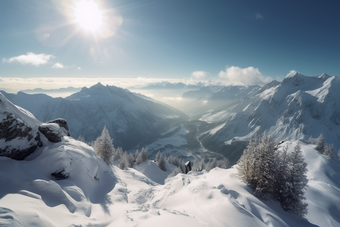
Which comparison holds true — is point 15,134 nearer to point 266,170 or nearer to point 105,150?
point 105,150

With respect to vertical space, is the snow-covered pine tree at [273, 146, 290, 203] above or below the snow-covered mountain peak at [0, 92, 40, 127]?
above

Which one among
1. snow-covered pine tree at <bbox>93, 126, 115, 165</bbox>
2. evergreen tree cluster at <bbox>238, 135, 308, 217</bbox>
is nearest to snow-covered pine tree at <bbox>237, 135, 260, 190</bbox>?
evergreen tree cluster at <bbox>238, 135, 308, 217</bbox>

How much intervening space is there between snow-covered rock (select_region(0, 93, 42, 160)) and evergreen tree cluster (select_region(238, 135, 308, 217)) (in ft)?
96.0

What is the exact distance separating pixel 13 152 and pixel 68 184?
784cm

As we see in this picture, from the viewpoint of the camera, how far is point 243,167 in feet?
63.6

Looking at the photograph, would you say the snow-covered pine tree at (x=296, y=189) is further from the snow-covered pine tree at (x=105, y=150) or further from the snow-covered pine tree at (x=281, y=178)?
the snow-covered pine tree at (x=105, y=150)

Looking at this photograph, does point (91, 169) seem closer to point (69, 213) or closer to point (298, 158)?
point (69, 213)

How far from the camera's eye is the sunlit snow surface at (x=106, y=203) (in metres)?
10.6

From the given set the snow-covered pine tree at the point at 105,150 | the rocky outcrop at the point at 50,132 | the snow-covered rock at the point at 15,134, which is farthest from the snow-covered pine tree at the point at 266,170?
the snow-covered pine tree at the point at 105,150

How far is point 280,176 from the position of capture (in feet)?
54.1

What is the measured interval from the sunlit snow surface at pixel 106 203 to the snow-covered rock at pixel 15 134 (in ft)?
4.22

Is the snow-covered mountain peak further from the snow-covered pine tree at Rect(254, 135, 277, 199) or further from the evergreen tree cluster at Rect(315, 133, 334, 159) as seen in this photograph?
the evergreen tree cluster at Rect(315, 133, 334, 159)

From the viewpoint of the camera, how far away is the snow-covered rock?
17328 mm

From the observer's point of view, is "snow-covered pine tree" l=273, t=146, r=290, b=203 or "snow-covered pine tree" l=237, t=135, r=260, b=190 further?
"snow-covered pine tree" l=237, t=135, r=260, b=190
